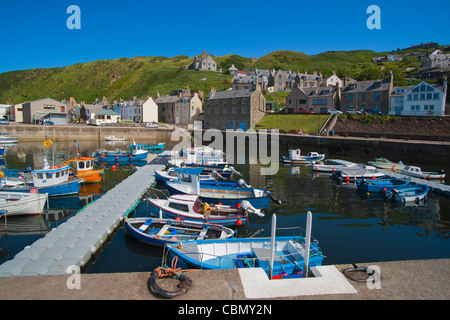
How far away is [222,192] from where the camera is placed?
836 inches

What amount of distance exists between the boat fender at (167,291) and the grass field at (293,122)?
55986mm

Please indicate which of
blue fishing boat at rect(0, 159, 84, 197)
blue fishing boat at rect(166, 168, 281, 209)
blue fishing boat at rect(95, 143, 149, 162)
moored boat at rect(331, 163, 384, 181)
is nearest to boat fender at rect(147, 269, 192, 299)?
blue fishing boat at rect(166, 168, 281, 209)

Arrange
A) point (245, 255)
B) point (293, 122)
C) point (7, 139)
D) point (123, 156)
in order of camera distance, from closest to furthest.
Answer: point (245, 255) → point (123, 156) → point (7, 139) → point (293, 122)

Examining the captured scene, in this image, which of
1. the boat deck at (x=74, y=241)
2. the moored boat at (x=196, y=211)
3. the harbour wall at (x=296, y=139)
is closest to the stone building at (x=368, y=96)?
the harbour wall at (x=296, y=139)

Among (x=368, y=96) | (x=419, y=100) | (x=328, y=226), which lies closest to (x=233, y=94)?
(x=368, y=96)

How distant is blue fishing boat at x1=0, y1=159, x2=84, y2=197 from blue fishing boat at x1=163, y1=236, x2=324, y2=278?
46.3ft

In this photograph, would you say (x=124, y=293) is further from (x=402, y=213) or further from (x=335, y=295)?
(x=402, y=213)

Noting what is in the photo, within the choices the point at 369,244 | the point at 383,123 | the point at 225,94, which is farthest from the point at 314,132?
the point at 369,244

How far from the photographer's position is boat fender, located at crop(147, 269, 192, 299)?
4914 mm

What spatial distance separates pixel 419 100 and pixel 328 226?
49449 mm

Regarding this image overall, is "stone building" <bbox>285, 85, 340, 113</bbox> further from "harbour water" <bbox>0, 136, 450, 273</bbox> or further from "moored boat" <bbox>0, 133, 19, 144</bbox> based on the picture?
"moored boat" <bbox>0, 133, 19, 144</bbox>

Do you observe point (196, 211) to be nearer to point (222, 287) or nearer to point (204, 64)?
point (222, 287)

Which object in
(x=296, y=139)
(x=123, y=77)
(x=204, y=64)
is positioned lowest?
(x=296, y=139)
